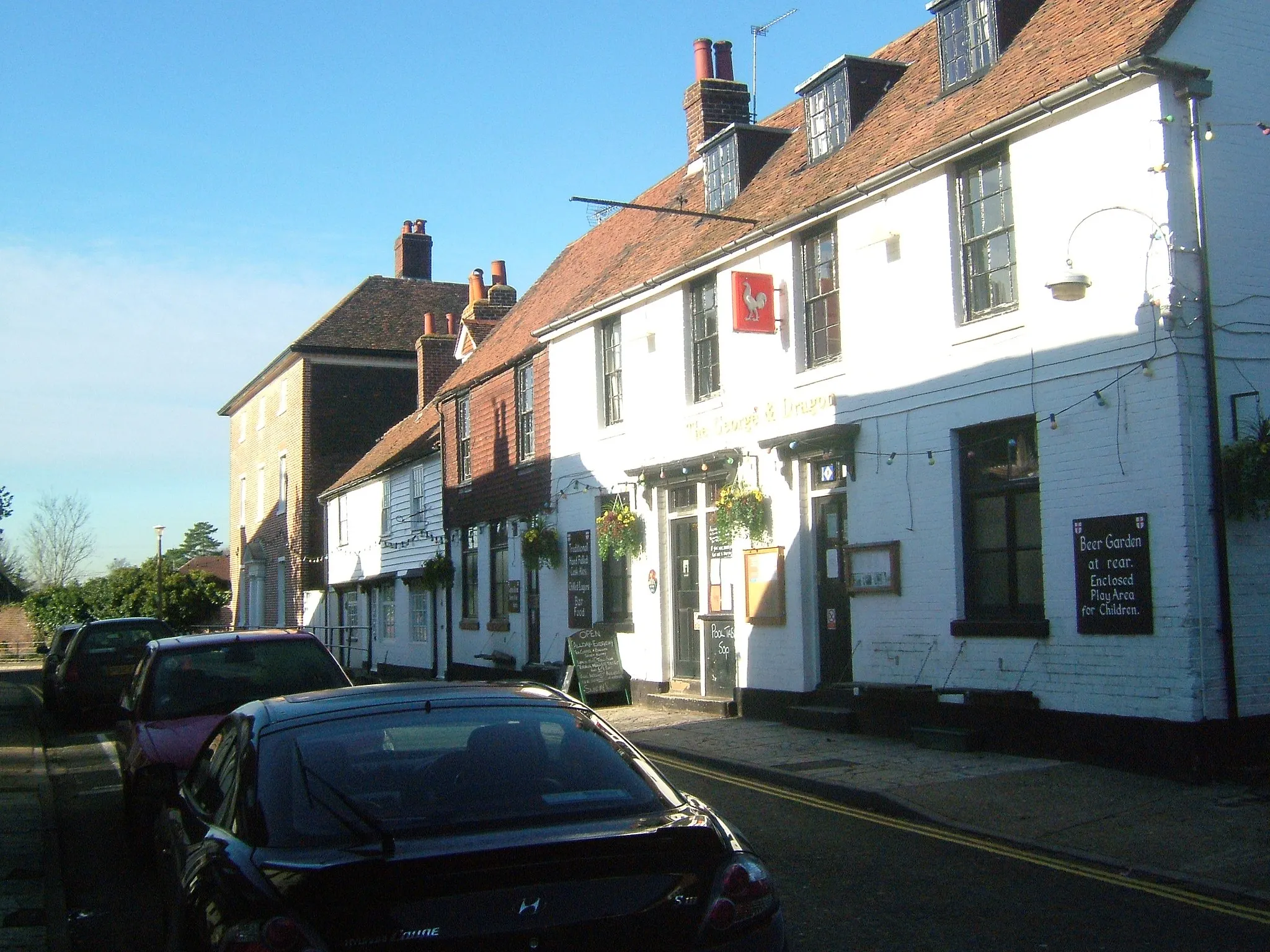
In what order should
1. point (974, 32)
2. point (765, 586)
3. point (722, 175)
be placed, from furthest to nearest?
point (722, 175) < point (765, 586) < point (974, 32)

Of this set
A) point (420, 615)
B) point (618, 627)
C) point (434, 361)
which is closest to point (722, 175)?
point (618, 627)

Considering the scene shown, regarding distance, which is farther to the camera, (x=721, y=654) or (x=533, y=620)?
(x=533, y=620)

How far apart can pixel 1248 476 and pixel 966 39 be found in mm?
6584

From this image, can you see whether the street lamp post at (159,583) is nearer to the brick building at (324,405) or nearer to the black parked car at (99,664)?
the brick building at (324,405)

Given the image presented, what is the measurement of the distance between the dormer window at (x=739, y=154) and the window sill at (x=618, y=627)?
646 centimetres

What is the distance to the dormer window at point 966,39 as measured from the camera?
14.1 m

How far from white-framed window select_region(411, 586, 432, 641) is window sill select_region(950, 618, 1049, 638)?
56.1ft

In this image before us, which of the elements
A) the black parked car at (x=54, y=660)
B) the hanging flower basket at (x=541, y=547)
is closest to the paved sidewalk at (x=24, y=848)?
the black parked car at (x=54, y=660)

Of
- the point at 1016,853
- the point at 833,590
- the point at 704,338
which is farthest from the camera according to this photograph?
the point at 704,338

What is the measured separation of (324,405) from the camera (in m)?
38.7

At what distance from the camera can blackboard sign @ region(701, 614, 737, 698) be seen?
16.7 m

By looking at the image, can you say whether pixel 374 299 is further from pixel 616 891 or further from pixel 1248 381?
pixel 616 891

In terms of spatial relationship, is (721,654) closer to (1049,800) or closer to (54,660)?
(1049,800)

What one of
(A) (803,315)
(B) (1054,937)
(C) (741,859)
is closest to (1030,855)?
(B) (1054,937)
